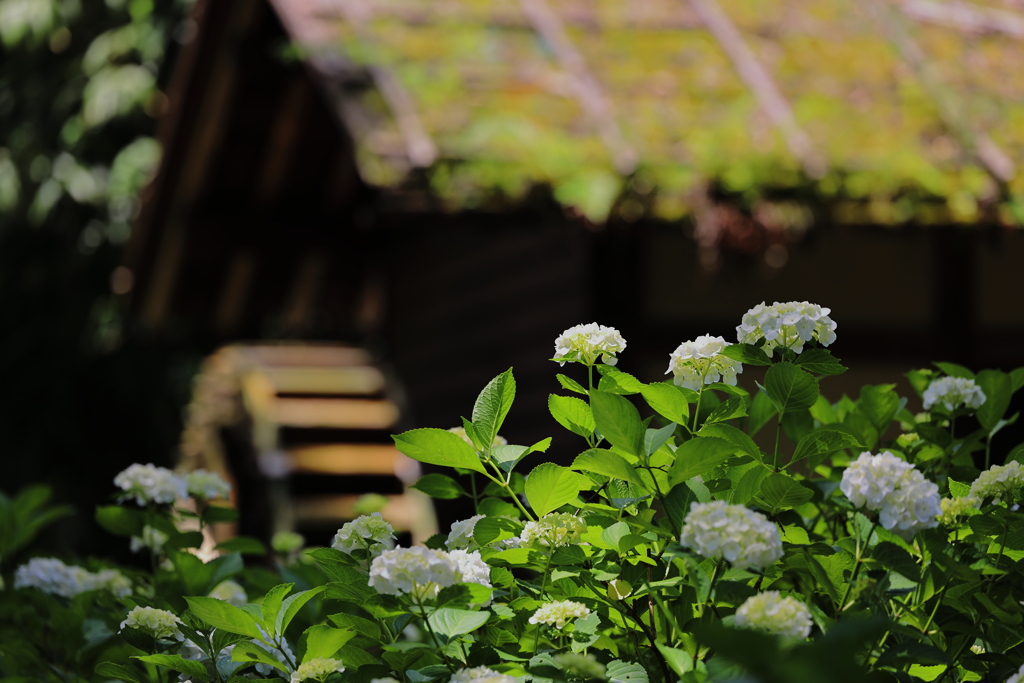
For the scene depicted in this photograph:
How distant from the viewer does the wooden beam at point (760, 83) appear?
9.55ft

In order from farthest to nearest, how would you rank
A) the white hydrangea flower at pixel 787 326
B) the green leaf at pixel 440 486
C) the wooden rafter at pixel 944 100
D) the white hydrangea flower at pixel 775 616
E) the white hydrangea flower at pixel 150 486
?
the wooden rafter at pixel 944 100 < the white hydrangea flower at pixel 150 486 < the green leaf at pixel 440 486 < the white hydrangea flower at pixel 787 326 < the white hydrangea flower at pixel 775 616

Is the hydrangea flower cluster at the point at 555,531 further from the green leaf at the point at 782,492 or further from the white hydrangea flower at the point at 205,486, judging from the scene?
the white hydrangea flower at the point at 205,486

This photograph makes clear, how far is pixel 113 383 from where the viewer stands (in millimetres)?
10367

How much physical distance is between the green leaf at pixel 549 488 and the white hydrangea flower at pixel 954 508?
336 mm

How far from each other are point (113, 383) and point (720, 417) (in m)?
10.3

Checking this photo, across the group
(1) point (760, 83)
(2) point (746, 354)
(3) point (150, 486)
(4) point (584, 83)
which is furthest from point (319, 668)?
(1) point (760, 83)

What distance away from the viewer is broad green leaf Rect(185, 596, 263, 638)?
85 centimetres

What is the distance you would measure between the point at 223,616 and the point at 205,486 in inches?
19.8

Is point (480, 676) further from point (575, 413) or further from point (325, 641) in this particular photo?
point (575, 413)

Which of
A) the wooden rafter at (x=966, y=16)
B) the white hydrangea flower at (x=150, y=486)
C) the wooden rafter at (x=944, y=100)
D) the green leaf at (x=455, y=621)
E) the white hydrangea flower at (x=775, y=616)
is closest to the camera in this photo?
the white hydrangea flower at (x=775, y=616)

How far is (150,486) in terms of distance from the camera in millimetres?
1296

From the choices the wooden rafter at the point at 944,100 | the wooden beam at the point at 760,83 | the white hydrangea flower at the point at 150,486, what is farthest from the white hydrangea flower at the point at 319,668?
the wooden rafter at the point at 944,100

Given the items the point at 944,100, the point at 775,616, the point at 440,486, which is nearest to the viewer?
the point at 775,616

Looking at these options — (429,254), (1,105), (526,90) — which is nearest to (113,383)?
(1,105)
